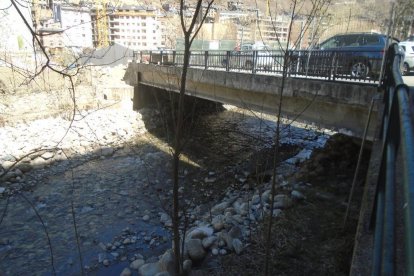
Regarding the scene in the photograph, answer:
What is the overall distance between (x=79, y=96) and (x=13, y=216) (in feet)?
38.6

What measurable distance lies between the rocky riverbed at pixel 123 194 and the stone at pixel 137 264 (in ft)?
0.09

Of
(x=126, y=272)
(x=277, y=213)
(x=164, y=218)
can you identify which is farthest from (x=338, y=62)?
(x=126, y=272)

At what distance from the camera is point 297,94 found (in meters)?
9.41

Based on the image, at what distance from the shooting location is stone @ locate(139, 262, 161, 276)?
6.42 metres

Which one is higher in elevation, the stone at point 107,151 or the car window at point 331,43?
the car window at point 331,43

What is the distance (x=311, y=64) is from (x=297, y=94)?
0.94 m

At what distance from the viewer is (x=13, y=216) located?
9688 millimetres

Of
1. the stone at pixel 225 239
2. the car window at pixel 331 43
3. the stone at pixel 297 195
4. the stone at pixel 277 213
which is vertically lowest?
the stone at pixel 225 239

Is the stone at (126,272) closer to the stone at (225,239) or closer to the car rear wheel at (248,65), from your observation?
the stone at (225,239)

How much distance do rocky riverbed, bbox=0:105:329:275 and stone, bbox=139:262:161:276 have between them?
2 centimetres

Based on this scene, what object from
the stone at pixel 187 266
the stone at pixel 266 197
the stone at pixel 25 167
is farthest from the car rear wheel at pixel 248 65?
the stone at pixel 25 167

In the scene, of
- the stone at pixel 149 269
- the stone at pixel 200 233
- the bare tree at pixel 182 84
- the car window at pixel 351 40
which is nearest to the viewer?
the bare tree at pixel 182 84

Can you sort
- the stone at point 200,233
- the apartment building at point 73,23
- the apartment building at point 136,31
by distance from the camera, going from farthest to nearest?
the apartment building at point 136,31, the stone at point 200,233, the apartment building at point 73,23

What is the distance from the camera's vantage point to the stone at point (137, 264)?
703 cm
